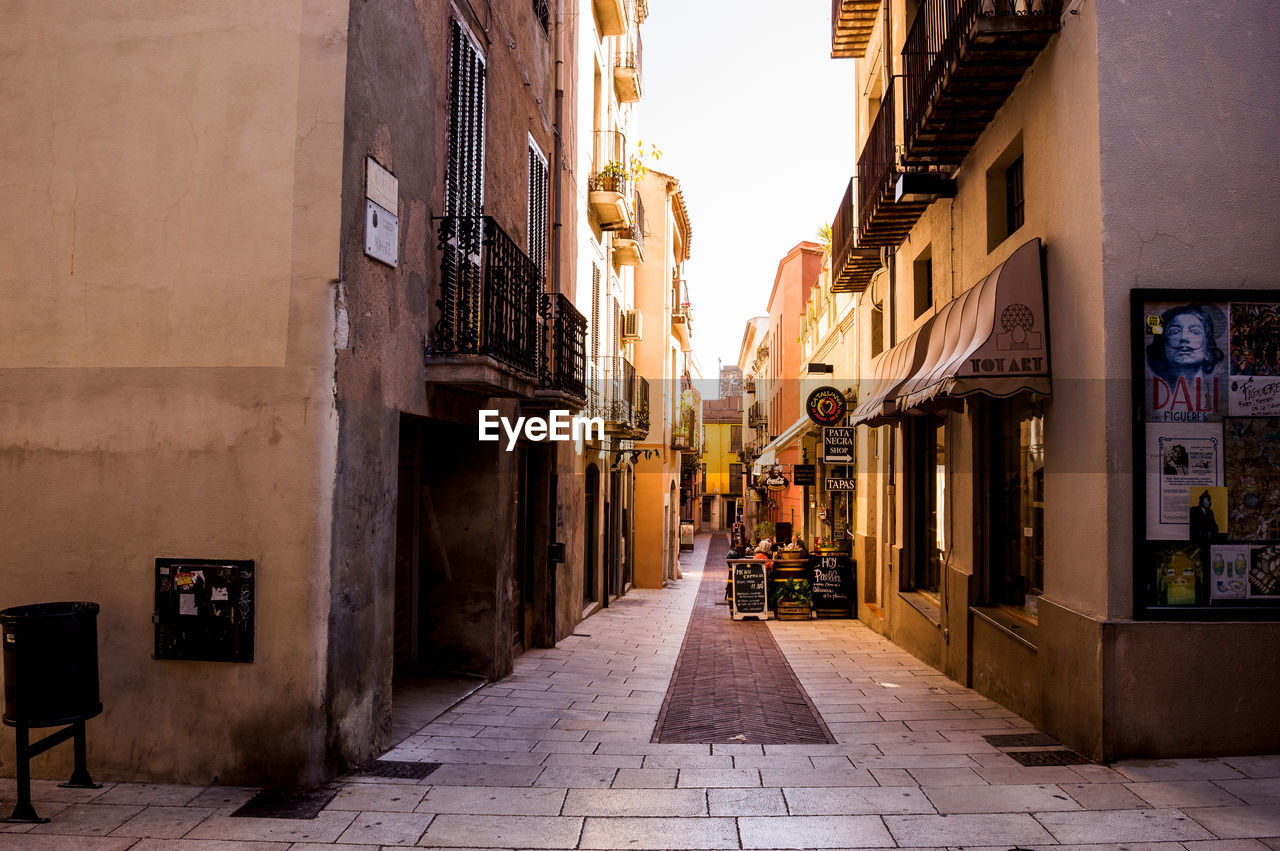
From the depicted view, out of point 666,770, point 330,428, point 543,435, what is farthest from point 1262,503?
point 543,435

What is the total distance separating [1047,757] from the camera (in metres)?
7.30

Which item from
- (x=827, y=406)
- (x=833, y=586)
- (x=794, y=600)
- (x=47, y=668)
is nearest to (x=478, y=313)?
(x=47, y=668)

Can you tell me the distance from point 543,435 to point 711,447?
→ 64.4m

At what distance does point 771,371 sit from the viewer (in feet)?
147

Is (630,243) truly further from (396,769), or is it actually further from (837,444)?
(396,769)

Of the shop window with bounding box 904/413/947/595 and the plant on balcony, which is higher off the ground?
the plant on balcony

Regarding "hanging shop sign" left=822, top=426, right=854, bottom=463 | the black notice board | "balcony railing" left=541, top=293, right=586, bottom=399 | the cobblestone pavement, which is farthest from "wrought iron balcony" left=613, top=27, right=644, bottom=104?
the black notice board

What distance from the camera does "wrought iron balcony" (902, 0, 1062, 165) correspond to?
26.2 ft

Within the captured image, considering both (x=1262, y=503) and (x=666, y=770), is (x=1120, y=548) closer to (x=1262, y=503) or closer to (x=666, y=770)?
(x=1262, y=503)

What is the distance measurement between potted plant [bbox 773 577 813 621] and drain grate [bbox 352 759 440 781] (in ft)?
41.5

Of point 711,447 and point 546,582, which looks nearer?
point 546,582

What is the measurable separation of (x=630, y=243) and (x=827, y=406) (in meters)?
7.19

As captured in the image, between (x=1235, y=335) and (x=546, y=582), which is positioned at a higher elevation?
(x=1235, y=335)

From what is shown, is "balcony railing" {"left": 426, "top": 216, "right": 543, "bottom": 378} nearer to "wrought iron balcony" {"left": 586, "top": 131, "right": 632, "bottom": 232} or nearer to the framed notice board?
the framed notice board
